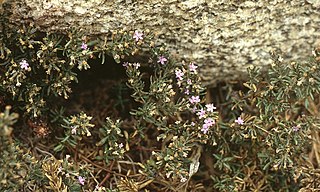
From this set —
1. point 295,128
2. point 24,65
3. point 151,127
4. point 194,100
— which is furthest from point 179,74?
point 24,65

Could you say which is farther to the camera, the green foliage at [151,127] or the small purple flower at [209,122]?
the small purple flower at [209,122]

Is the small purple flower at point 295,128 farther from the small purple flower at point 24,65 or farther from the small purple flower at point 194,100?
the small purple flower at point 24,65

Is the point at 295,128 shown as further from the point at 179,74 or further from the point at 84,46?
the point at 84,46

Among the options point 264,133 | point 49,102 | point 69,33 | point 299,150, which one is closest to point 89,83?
point 49,102

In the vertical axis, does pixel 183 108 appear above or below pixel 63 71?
below

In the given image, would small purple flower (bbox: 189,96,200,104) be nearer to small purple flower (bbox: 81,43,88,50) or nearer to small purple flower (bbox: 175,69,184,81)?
small purple flower (bbox: 175,69,184,81)

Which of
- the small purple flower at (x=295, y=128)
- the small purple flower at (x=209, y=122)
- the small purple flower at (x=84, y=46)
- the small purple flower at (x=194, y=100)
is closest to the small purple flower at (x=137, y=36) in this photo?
the small purple flower at (x=84, y=46)

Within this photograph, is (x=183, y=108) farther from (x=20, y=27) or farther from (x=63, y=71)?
(x=20, y=27)

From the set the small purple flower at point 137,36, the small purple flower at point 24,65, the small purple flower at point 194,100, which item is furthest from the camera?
the small purple flower at point 194,100
